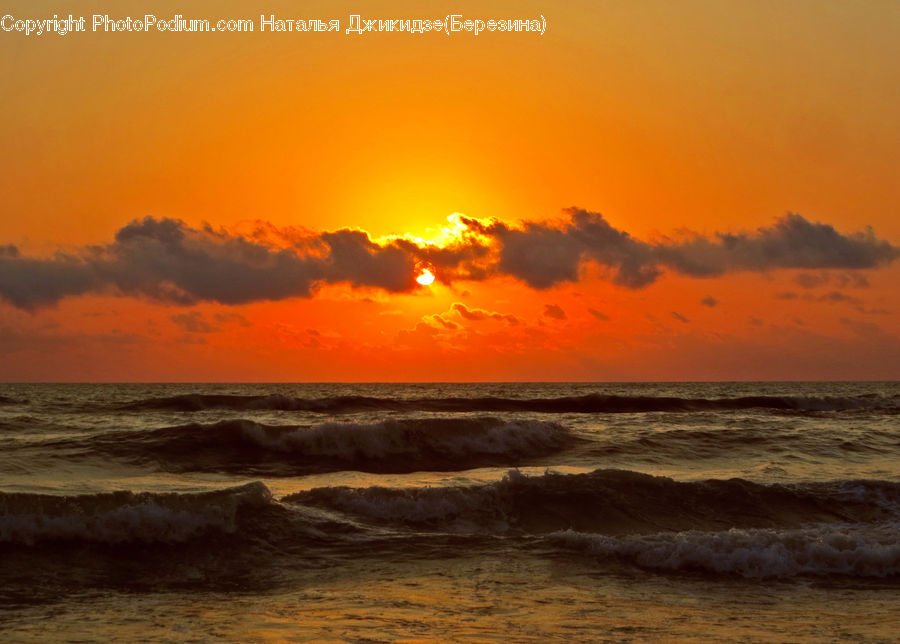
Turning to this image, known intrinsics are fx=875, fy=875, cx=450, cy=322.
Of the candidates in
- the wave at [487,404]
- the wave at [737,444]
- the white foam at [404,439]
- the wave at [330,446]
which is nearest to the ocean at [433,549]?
the wave at [330,446]

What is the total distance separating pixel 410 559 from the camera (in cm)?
1423

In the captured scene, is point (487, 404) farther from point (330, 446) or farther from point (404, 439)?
point (330, 446)

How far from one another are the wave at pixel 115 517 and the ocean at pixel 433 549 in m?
0.03

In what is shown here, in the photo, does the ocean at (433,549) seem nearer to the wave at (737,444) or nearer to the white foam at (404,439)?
the white foam at (404,439)

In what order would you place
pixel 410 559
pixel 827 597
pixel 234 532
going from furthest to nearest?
pixel 234 532, pixel 410 559, pixel 827 597

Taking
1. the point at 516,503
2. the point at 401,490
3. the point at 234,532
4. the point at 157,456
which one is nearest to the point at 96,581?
the point at 234,532

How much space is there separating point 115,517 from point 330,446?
13496mm

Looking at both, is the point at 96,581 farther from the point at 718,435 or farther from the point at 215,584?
the point at 718,435

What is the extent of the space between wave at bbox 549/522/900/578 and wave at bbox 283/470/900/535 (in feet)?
9.49

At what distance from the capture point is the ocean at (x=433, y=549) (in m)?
10.7

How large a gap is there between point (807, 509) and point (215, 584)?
1312 cm

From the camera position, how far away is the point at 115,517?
49.8 feet

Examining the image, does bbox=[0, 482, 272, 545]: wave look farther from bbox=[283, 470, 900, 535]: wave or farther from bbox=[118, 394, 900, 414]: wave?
bbox=[118, 394, 900, 414]: wave

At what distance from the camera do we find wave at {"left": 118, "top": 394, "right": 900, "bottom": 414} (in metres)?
54.0
